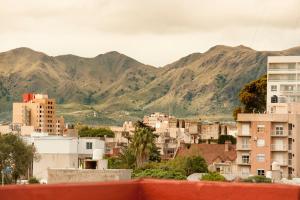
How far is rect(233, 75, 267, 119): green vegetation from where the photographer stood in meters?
92.5

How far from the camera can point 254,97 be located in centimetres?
9531

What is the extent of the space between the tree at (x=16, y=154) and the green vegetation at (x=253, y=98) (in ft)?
76.1

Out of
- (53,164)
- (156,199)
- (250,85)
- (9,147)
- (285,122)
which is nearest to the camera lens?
(156,199)

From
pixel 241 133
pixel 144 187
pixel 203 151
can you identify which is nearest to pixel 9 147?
pixel 241 133

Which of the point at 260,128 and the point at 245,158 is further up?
the point at 260,128

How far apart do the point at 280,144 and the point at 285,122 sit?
205cm

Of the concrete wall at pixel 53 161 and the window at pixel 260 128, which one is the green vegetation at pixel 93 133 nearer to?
the concrete wall at pixel 53 161

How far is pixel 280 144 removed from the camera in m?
72.3

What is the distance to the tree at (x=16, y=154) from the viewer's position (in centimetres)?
7856

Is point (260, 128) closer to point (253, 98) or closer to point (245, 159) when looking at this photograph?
point (245, 159)

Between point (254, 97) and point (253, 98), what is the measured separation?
0.25 metres

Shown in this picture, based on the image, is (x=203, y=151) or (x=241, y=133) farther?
(x=203, y=151)

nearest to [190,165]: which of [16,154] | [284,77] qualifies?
[16,154]

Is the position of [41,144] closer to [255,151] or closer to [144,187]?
[255,151]
